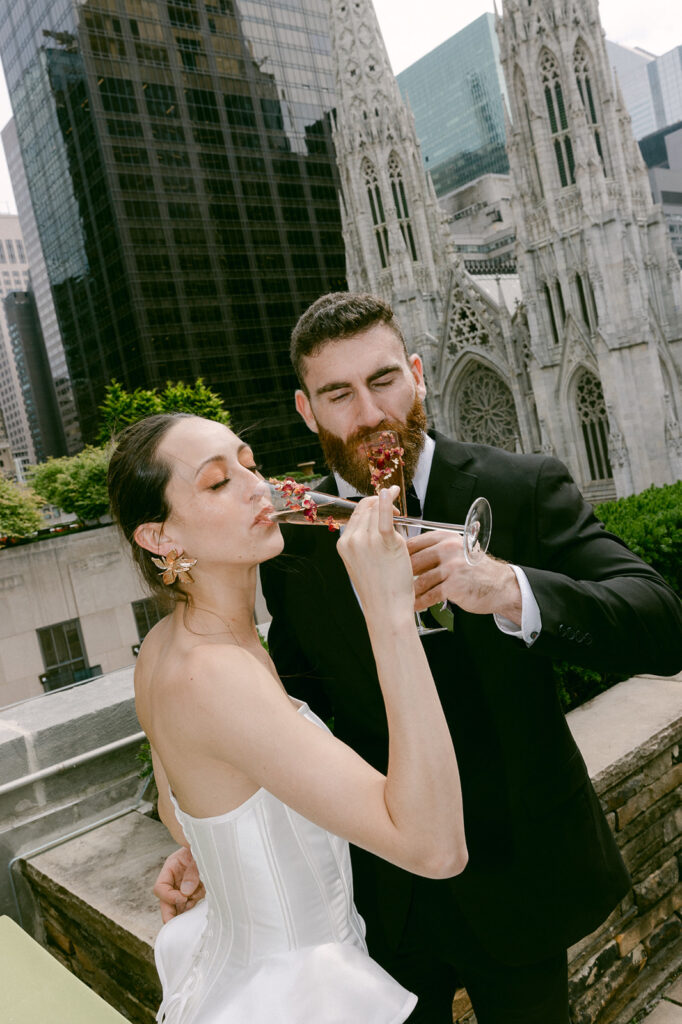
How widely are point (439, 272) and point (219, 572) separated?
44.0 m

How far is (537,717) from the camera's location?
6.61 ft

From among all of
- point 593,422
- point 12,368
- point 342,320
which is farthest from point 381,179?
point 12,368

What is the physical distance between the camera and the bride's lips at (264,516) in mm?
1871

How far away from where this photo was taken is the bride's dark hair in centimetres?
191

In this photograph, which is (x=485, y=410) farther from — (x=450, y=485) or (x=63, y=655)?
(x=450, y=485)

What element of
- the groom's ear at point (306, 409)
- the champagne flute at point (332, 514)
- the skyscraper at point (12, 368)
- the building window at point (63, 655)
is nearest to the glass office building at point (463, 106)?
the skyscraper at point (12, 368)

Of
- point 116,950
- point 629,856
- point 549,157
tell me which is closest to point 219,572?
point 116,950

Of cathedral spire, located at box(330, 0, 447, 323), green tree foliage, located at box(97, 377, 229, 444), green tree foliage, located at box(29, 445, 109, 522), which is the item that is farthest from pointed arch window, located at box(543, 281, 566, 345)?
green tree foliage, located at box(29, 445, 109, 522)

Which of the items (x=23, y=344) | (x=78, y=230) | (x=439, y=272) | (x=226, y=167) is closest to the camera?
(x=439, y=272)

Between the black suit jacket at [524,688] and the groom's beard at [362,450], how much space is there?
0.08m

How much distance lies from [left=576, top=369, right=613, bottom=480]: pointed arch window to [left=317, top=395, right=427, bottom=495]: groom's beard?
37.8 metres

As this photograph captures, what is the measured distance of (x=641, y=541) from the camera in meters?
5.26

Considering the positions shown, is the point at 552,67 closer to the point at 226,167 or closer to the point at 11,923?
the point at 226,167

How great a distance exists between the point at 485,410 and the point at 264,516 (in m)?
42.4
